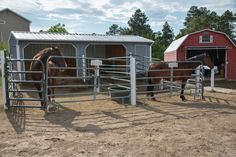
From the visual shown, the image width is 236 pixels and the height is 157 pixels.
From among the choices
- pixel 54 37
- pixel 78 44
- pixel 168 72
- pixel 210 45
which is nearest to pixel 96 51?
pixel 78 44

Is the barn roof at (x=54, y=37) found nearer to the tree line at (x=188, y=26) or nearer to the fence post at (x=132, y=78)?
the fence post at (x=132, y=78)

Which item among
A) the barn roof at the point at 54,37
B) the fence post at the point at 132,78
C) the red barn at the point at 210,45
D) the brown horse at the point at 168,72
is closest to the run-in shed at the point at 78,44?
the barn roof at the point at 54,37

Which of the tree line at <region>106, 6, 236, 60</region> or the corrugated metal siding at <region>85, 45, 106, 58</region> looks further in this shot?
the tree line at <region>106, 6, 236, 60</region>

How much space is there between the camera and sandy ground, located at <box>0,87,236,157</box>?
3.83 metres

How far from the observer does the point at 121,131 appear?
15.8ft

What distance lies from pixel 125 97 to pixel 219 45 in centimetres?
1227

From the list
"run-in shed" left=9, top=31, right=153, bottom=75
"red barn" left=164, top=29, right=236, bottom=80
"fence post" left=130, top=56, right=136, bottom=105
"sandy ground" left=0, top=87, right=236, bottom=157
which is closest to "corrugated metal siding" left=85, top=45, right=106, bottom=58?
"run-in shed" left=9, top=31, right=153, bottom=75

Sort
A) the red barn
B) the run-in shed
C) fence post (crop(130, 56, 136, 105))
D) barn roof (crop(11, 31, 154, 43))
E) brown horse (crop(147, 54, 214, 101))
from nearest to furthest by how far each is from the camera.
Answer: fence post (crop(130, 56, 136, 105)), brown horse (crop(147, 54, 214, 101)), the run-in shed, barn roof (crop(11, 31, 154, 43)), the red barn

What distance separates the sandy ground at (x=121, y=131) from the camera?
3832 millimetres

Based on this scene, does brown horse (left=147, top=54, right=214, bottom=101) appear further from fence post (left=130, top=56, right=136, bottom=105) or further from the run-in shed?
the run-in shed

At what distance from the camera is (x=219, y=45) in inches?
695

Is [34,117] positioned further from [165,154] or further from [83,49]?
[83,49]

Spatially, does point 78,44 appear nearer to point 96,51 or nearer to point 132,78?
point 96,51

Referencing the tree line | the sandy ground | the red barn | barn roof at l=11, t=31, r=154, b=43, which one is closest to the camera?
the sandy ground
